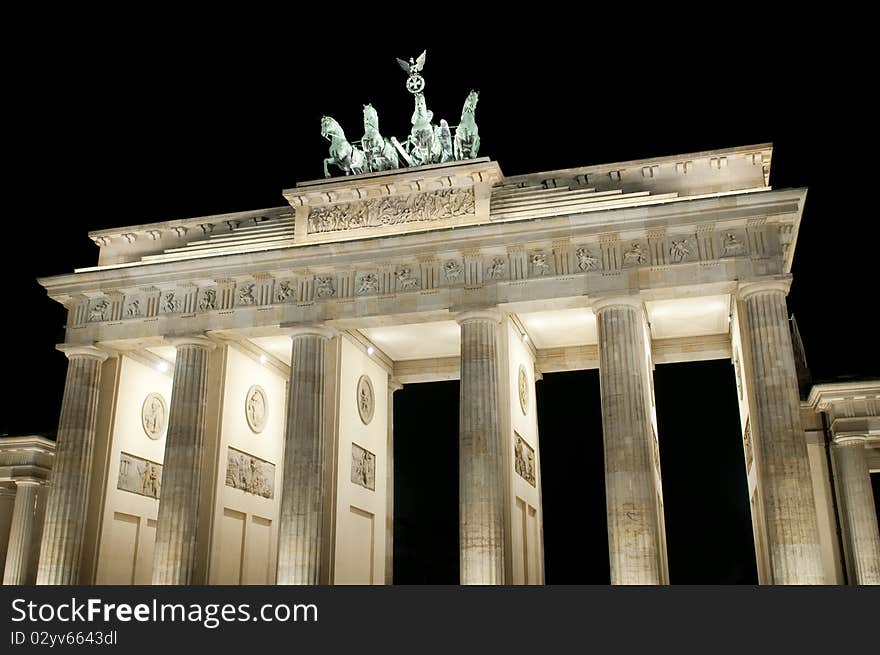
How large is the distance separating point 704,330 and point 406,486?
1768 cm

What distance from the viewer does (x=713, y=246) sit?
25484mm

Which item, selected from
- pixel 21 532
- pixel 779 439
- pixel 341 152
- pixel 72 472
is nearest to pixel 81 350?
pixel 72 472

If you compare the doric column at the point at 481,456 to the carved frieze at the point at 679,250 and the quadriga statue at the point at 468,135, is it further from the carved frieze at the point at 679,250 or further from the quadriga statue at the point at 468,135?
the quadriga statue at the point at 468,135

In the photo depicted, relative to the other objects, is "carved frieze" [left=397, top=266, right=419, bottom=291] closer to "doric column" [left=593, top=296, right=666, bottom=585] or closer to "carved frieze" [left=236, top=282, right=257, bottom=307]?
"carved frieze" [left=236, top=282, right=257, bottom=307]

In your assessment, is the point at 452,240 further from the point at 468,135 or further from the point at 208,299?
the point at 208,299

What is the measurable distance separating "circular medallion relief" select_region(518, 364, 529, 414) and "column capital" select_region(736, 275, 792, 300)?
26.2ft

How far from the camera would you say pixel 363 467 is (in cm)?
3044

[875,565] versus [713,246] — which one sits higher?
[713,246]

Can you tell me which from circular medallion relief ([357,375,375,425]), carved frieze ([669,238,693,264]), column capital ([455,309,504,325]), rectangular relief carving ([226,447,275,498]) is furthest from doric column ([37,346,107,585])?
carved frieze ([669,238,693,264])

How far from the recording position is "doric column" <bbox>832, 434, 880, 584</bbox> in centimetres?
2623

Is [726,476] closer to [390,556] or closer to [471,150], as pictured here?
[390,556]

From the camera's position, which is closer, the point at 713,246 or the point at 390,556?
the point at 713,246
